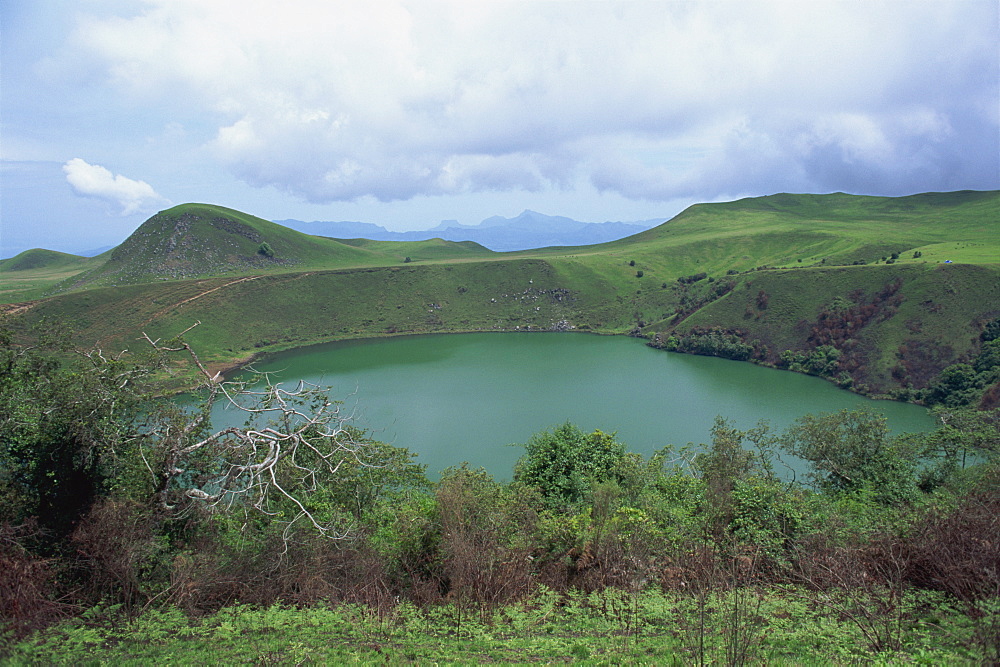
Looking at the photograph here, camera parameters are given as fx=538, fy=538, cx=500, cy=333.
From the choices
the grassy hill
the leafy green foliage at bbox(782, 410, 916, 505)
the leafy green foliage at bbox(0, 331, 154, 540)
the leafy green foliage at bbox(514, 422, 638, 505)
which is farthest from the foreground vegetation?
the grassy hill

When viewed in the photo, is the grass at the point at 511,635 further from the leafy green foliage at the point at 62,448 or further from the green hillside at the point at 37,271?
the green hillside at the point at 37,271

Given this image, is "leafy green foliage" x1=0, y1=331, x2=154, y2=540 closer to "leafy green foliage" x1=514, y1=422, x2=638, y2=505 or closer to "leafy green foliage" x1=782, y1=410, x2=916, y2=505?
"leafy green foliage" x1=514, y1=422, x2=638, y2=505

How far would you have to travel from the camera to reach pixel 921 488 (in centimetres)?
2038

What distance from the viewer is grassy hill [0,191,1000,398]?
53.2m

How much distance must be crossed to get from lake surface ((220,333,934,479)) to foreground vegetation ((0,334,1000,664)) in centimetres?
1036

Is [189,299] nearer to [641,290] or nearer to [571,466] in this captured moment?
[641,290]

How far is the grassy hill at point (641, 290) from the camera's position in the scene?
53.2m

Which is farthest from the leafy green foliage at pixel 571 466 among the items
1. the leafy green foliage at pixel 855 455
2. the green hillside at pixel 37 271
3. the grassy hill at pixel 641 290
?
the green hillside at pixel 37 271

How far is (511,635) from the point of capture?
29.8ft

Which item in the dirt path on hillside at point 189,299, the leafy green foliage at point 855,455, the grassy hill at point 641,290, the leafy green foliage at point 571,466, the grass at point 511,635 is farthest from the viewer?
the dirt path on hillside at point 189,299

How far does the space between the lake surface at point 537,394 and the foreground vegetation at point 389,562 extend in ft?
34.0

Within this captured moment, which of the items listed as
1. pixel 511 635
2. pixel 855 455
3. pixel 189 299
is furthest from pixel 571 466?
pixel 189 299

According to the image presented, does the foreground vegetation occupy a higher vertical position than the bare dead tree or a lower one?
lower

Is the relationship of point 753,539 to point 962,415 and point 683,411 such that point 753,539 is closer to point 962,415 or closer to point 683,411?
point 962,415
